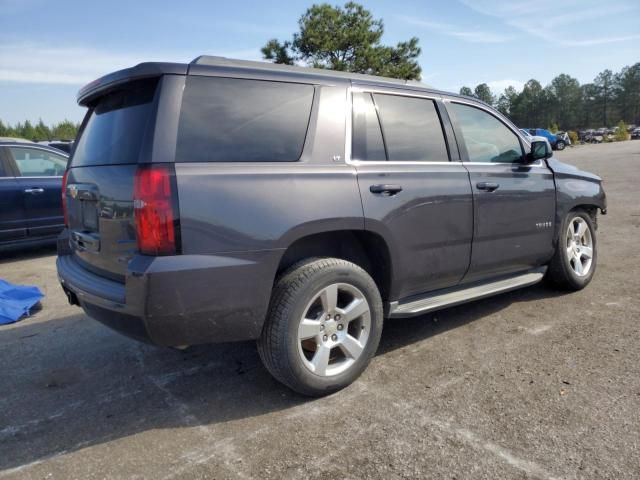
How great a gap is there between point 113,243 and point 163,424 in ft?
3.36

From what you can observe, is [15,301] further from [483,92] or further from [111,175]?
[483,92]

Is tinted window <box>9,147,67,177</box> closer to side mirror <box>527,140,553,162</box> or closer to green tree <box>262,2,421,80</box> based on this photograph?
side mirror <box>527,140,553,162</box>

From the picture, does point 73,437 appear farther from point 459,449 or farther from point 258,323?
point 459,449

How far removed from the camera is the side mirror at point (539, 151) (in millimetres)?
4266

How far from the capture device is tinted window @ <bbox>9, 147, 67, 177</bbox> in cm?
735

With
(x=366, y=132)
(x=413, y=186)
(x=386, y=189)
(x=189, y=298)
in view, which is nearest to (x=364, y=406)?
→ (x=189, y=298)

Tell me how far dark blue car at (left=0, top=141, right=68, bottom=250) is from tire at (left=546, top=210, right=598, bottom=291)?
21.4ft

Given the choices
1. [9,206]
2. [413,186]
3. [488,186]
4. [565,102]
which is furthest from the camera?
[565,102]

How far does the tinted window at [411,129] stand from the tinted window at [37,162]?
5.59 metres

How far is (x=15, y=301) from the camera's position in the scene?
4.79 meters

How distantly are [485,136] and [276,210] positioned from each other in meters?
2.26

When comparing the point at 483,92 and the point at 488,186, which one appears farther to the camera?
the point at 483,92

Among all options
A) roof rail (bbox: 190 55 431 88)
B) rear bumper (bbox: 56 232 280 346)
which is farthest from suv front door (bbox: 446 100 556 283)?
rear bumper (bbox: 56 232 280 346)

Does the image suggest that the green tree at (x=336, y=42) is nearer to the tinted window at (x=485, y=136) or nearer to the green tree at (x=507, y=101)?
the tinted window at (x=485, y=136)
